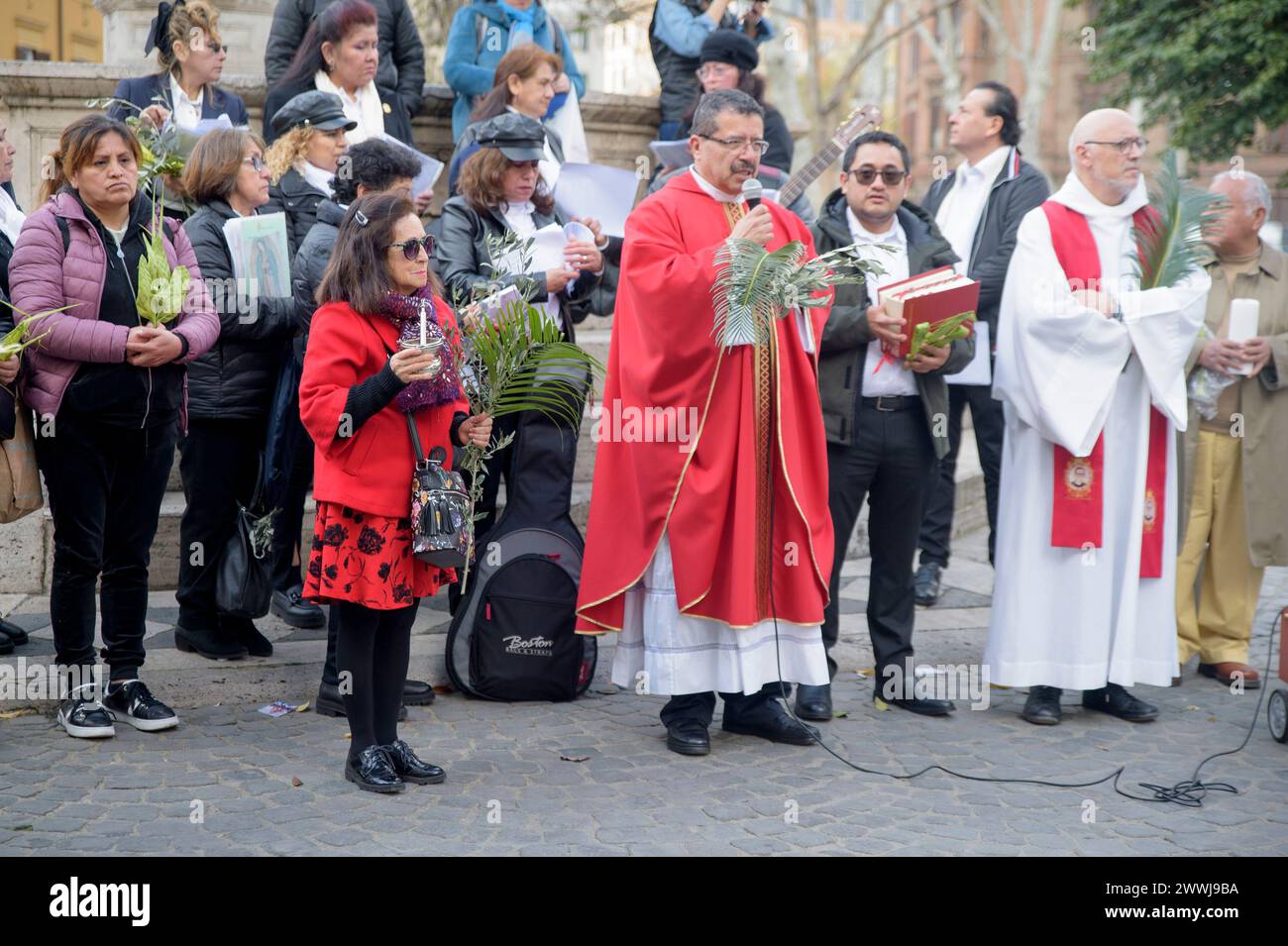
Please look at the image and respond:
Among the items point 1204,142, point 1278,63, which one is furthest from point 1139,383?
point 1204,142

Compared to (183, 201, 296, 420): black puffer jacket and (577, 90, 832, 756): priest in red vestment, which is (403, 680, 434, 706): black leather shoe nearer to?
(577, 90, 832, 756): priest in red vestment

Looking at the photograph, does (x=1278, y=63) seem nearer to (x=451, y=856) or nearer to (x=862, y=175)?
(x=862, y=175)

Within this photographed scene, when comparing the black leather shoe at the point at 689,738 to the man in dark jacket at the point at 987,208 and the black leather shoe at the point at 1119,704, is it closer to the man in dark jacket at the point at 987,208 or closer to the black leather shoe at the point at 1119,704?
the black leather shoe at the point at 1119,704

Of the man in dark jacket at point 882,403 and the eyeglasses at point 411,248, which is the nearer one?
the eyeglasses at point 411,248

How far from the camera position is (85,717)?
535 cm

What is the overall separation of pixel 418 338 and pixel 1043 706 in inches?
119

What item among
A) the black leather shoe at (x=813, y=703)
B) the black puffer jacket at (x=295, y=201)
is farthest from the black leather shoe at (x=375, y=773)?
the black puffer jacket at (x=295, y=201)

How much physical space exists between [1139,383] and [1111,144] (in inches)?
38.3

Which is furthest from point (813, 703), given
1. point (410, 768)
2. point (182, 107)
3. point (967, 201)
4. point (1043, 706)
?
point (182, 107)

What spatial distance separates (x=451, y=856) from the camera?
4336mm

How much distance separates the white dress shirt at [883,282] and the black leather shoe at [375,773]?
2454 mm

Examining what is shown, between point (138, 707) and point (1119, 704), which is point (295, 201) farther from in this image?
point (1119, 704)

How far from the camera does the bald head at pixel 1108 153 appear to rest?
5.98 metres

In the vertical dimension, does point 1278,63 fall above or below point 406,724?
above
